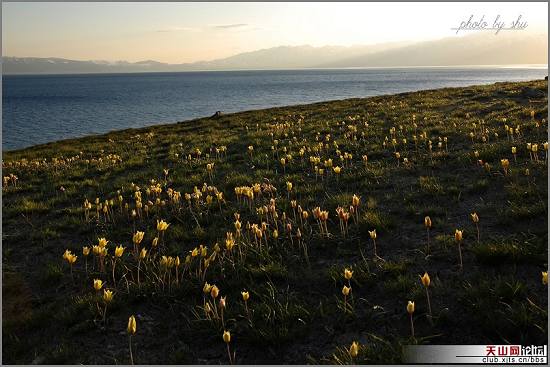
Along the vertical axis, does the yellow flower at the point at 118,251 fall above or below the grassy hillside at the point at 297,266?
above

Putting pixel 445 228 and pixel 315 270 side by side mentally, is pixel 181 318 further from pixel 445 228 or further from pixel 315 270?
pixel 445 228

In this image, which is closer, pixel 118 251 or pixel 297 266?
pixel 118 251

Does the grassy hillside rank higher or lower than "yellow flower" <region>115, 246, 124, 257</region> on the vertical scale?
lower

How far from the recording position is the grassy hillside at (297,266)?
4.67 m

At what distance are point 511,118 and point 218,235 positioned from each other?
1287cm

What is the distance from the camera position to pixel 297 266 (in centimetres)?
633

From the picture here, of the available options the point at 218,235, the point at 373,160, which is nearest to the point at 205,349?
the point at 218,235

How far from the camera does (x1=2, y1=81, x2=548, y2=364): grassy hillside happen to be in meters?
4.67

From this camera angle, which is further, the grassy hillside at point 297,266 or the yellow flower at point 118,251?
the yellow flower at point 118,251

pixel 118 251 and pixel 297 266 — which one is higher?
pixel 118 251

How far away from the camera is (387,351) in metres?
4.21

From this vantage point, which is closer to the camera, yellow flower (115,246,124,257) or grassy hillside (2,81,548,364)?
grassy hillside (2,81,548,364)

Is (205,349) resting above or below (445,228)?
below

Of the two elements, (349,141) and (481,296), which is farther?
(349,141)
